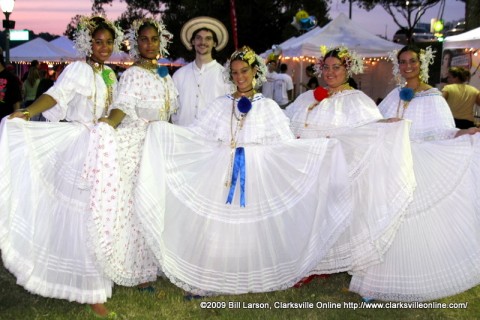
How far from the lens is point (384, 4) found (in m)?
41.8

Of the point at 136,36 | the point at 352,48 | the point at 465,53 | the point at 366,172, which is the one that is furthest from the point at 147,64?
the point at 352,48

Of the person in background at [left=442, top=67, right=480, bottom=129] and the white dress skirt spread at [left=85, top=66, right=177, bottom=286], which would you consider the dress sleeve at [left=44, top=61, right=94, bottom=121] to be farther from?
the person in background at [left=442, top=67, right=480, bottom=129]

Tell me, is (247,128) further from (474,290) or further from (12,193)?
(474,290)

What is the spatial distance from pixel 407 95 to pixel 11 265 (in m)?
3.71

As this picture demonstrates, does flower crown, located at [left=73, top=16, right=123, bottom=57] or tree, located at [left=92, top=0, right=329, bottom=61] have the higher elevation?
tree, located at [left=92, top=0, right=329, bottom=61]

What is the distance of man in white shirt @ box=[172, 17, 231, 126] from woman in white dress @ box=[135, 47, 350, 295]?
3.81 ft

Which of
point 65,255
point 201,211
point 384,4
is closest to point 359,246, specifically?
point 201,211

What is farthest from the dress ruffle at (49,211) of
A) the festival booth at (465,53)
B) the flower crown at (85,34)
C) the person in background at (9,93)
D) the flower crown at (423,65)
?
the festival booth at (465,53)

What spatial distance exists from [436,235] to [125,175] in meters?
2.62

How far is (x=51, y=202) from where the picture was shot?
14.6ft

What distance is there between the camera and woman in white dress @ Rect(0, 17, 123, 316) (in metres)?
4.21

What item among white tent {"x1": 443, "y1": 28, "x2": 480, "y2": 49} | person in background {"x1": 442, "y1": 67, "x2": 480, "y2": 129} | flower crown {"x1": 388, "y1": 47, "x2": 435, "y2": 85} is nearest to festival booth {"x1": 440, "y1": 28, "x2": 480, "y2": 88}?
white tent {"x1": 443, "y1": 28, "x2": 480, "y2": 49}

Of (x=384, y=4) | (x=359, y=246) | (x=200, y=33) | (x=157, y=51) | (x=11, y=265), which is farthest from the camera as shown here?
(x=384, y=4)

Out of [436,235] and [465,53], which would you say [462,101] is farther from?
[465,53]
